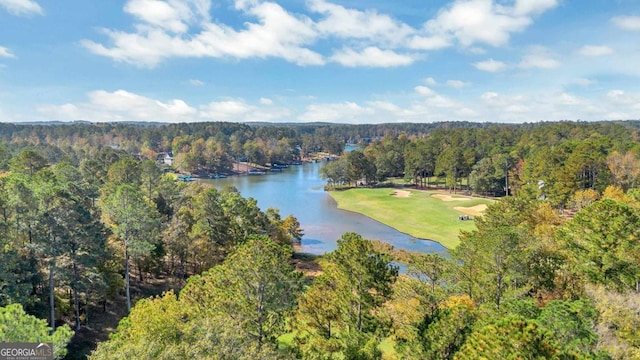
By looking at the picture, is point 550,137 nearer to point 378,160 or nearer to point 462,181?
point 462,181

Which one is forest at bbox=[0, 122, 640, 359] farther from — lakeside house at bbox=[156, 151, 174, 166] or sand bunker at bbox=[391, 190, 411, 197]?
lakeside house at bbox=[156, 151, 174, 166]

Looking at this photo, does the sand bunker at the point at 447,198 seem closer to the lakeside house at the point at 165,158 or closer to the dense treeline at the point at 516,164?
the dense treeline at the point at 516,164

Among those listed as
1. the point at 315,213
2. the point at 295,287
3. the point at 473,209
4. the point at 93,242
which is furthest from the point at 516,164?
the point at 93,242

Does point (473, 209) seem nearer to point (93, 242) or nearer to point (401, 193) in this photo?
point (401, 193)

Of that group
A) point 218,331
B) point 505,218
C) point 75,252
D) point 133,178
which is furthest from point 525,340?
point 133,178

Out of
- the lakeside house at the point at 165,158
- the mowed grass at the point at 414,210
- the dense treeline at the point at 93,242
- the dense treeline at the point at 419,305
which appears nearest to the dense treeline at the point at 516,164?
the mowed grass at the point at 414,210
